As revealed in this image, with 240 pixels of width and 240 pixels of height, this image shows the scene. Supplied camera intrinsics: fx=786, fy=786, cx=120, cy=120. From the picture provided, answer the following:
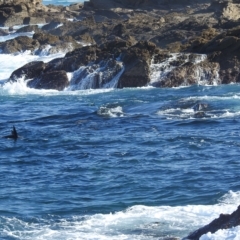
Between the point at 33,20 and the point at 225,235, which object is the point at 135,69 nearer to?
the point at 225,235

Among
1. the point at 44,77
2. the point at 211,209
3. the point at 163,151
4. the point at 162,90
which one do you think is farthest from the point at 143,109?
the point at 211,209

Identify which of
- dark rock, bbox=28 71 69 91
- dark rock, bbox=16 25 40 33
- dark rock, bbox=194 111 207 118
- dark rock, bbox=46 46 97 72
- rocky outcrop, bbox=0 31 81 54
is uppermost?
dark rock, bbox=16 25 40 33

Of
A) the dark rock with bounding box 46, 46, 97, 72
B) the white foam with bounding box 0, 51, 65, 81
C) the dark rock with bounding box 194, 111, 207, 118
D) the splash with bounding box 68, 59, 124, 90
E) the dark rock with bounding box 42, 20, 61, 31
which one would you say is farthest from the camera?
the dark rock with bounding box 42, 20, 61, 31

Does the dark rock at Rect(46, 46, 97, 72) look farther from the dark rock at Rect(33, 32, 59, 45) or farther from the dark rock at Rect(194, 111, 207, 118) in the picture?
the dark rock at Rect(194, 111, 207, 118)

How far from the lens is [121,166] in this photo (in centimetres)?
1905

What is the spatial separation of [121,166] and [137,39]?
2728cm

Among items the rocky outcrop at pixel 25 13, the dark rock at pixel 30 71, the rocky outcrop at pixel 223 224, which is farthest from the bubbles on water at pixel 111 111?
the rocky outcrop at pixel 25 13

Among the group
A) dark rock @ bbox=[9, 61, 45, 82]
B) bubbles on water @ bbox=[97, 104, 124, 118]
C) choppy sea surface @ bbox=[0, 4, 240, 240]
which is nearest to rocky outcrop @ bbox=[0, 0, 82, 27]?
dark rock @ bbox=[9, 61, 45, 82]

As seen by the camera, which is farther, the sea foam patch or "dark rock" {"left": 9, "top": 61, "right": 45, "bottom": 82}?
"dark rock" {"left": 9, "top": 61, "right": 45, "bottom": 82}

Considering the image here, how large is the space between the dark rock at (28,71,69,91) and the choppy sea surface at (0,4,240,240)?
11.8ft

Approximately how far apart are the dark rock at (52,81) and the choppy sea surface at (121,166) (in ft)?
11.8

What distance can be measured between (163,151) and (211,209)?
588cm

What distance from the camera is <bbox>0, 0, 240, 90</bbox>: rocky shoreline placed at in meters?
33.5

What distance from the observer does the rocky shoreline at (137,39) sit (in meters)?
33.5
